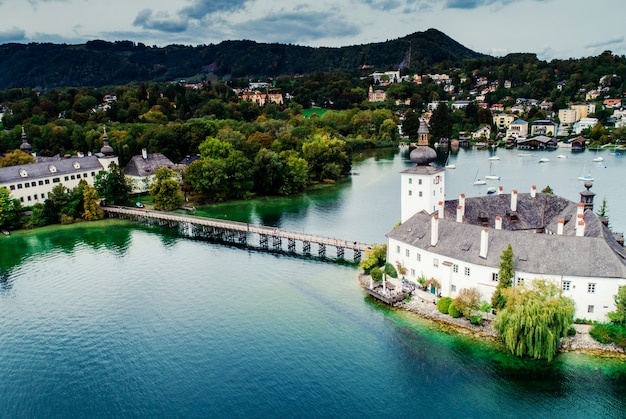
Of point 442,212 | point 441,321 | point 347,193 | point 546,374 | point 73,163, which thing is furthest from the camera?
point 347,193

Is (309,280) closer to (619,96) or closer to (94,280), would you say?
(94,280)

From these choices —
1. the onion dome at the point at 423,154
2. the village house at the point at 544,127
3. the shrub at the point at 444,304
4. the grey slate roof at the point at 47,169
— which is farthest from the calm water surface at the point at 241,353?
the village house at the point at 544,127

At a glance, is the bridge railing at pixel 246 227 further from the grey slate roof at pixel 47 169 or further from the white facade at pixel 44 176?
A: the grey slate roof at pixel 47 169

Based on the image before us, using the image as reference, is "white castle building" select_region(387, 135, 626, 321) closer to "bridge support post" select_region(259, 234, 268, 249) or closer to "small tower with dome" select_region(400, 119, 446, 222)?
"small tower with dome" select_region(400, 119, 446, 222)

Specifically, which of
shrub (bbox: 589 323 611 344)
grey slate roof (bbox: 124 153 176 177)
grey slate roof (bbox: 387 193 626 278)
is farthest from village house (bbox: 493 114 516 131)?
shrub (bbox: 589 323 611 344)

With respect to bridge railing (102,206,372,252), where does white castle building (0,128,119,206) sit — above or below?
above

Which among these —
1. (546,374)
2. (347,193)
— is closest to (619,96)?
(347,193)
